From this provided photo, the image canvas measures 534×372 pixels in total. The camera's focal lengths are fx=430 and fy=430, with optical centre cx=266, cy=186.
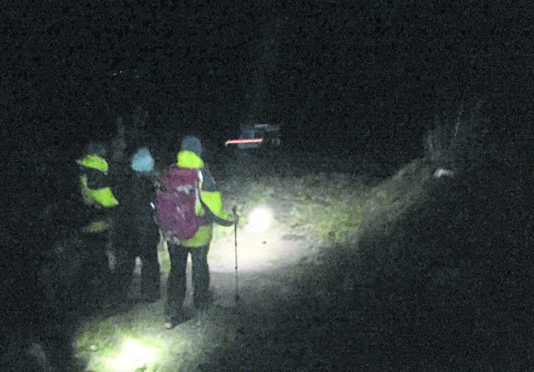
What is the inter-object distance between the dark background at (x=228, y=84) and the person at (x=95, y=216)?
2.34 feet

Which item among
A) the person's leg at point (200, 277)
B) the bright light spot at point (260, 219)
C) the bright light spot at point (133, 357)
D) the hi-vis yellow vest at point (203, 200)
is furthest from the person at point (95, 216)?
the bright light spot at point (260, 219)

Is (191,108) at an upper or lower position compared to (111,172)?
upper

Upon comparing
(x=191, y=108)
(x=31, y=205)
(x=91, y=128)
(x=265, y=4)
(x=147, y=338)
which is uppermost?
(x=265, y=4)

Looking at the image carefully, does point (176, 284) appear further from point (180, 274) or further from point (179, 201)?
point (179, 201)

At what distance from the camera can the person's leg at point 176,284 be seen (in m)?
6.40

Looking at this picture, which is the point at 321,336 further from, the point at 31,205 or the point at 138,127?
the point at 138,127

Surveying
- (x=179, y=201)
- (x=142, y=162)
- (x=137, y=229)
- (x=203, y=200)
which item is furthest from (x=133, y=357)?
(x=142, y=162)

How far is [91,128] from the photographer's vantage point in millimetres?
9820

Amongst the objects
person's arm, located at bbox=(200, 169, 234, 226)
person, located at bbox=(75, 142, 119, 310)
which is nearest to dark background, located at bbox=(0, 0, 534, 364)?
person, located at bbox=(75, 142, 119, 310)

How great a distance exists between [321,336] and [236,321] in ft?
4.72

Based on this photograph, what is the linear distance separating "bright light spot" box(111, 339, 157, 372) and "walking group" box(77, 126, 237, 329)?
495 mm

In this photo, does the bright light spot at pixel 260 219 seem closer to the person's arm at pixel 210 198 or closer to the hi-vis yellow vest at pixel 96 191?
the hi-vis yellow vest at pixel 96 191

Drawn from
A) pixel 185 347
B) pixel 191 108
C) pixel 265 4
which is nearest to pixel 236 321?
pixel 185 347

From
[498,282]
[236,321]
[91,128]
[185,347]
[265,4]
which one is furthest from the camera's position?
[265,4]
